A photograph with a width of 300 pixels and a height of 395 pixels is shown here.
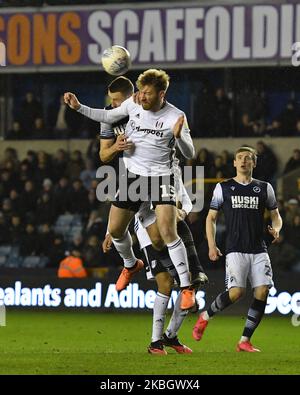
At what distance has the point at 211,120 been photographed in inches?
822

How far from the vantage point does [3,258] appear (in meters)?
20.6

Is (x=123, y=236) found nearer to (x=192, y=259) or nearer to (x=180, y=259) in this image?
(x=192, y=259)

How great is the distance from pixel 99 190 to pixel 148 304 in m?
2.57

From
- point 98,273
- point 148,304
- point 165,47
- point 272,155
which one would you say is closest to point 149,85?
point 148,304

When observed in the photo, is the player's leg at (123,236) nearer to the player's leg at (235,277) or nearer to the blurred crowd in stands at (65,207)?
the player's leg at (235,277)

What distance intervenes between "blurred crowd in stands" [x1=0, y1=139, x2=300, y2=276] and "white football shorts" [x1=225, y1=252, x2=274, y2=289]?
696 cm

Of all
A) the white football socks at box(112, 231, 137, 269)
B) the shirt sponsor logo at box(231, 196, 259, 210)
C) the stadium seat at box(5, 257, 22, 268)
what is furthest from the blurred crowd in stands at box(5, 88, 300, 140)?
the white football socks at box(112, 231, 137, 269)

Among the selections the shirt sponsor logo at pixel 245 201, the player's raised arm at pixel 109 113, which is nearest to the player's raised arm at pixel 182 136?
the player's raised arm at pixel 109 113

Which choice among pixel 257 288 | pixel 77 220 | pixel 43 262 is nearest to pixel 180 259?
pixel 257 288

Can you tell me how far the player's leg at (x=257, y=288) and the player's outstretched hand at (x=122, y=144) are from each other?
174 centimetres

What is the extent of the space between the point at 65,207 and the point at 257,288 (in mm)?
9823

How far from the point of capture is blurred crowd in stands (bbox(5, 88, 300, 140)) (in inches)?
818

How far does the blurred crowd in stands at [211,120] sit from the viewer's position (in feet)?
68.1

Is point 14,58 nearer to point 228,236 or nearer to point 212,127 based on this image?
point 212,127
